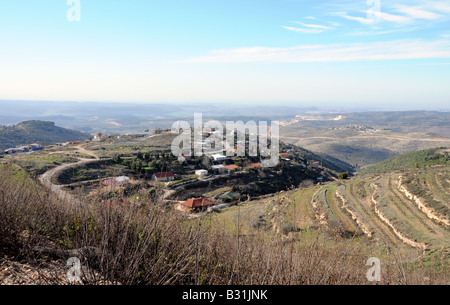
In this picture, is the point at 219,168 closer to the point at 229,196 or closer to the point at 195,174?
the point at 195,174

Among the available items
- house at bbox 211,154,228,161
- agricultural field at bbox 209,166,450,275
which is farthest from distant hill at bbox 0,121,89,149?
agricultural field at bbox 209,166,450,275

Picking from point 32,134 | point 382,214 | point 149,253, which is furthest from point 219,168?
point 32,134

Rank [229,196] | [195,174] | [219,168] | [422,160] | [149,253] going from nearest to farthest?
[149,253], [229,196], [195,174], [219,168], [422,160]

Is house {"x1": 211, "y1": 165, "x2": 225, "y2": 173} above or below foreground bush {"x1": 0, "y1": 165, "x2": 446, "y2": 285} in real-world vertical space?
below

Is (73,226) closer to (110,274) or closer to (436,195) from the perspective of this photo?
(110,274)

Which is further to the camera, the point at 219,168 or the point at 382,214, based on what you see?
the point at 219,168

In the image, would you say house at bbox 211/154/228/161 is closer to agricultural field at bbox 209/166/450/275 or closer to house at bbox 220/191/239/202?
house at bbox 220/191/239/202

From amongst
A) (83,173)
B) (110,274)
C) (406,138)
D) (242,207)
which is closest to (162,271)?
(110,274)

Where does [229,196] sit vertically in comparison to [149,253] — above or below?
below
